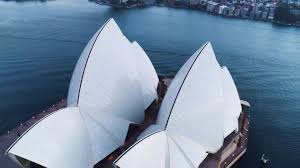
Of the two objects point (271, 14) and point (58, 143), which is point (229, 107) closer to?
point (58, 143)

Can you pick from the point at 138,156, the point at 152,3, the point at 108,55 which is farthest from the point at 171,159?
the point at 152,3

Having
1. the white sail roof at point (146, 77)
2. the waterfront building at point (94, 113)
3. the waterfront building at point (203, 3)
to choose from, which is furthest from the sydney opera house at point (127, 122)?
the waterfront building at point (203, 3)

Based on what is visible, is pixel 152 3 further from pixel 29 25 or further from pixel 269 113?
pixel 269 113

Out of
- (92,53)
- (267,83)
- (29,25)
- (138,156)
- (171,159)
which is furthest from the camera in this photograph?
(29,25)

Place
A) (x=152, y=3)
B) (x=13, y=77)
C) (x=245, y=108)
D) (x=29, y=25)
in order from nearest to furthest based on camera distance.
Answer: (x=245, y=108) → (x=13, y=77) → (x=29, y=25) → (x=152, y=3)

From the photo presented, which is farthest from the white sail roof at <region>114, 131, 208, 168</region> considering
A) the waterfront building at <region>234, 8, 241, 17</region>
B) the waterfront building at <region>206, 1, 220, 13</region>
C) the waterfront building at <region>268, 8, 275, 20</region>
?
the waterfront building at <region>206, 1, 220, 13</region>

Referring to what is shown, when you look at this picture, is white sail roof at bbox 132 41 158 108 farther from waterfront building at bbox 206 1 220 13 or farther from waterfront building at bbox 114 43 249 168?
waterfront building at bbox 206 1 220 13

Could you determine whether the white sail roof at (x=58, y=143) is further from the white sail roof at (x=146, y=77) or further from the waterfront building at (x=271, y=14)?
the waterfront building at (x=271, y=14)
